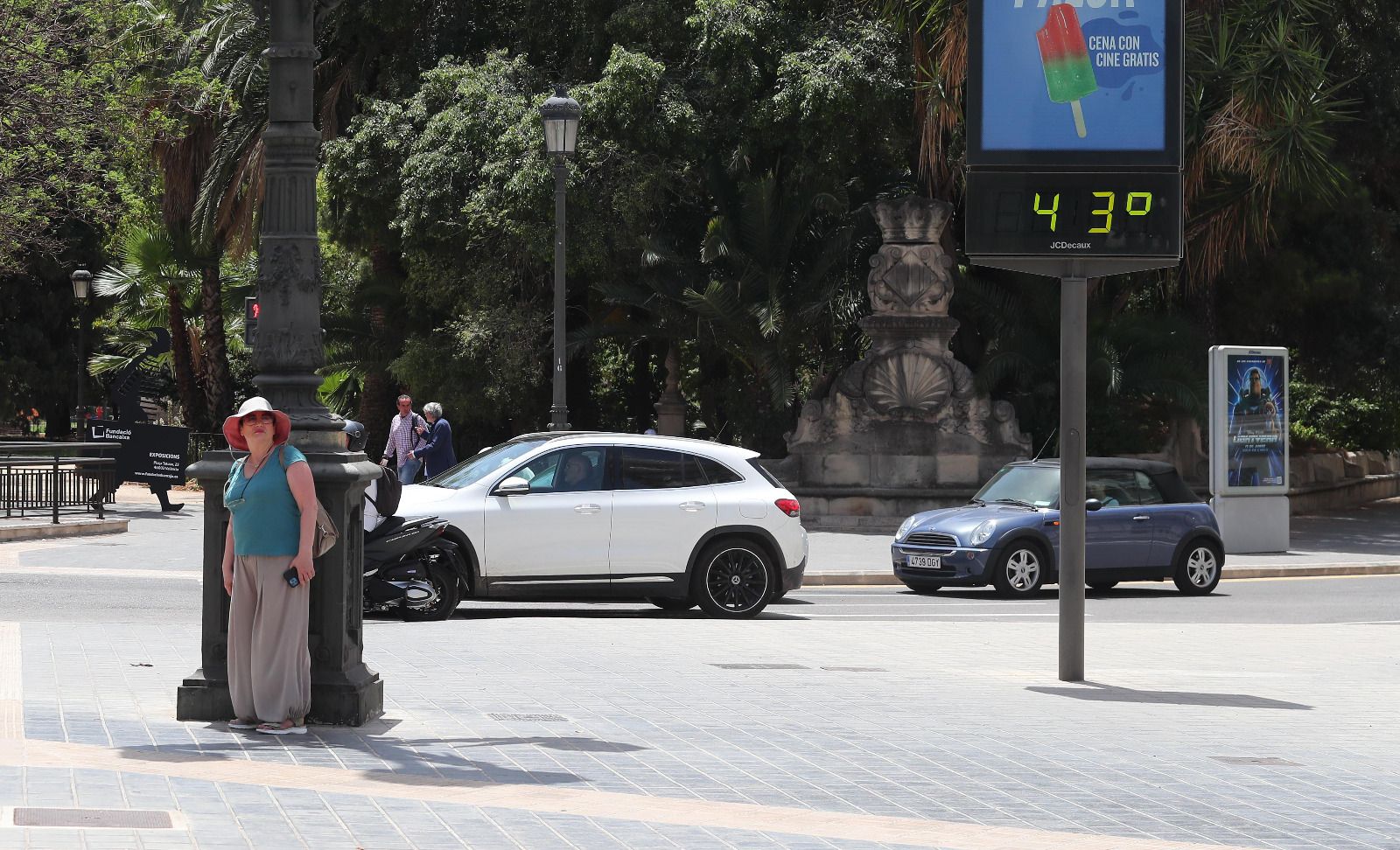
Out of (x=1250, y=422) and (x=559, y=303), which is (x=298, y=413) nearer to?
(x=559, y=303)

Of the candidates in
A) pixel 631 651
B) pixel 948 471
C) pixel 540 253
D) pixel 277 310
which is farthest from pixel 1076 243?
pixel 540 253

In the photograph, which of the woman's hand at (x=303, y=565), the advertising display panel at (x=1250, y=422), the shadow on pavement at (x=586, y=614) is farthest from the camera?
the advertising display panel at (x=1250, y=422)

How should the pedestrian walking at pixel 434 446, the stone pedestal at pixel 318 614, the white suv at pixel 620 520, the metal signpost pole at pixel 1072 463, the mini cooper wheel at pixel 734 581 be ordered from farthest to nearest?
the pedestrian walking at pixel 434 446 < the mini cooper wheel at pixel 734 581 < the white suv at pixel 620 520 < the metal signpost pole at pixel 1072 463 < the stone pedestal at pixel 318 614

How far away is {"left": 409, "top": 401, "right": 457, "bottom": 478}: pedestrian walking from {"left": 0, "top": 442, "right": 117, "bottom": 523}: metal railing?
542cm

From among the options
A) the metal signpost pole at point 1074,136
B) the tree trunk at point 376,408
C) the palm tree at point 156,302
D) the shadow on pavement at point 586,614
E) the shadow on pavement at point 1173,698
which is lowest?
the shadow on pavement at point 1173,698

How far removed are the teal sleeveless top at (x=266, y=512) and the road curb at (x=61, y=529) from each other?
16060 millimetres

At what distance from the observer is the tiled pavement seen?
652 cm

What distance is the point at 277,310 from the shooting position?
8.52m

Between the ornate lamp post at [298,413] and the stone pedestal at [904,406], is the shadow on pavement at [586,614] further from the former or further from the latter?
the stone pedestal at [904,406]

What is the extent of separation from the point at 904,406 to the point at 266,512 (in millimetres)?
19679

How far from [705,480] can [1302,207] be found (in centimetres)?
2029

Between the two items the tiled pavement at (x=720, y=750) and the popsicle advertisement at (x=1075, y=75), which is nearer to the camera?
the tiled pavement at (x=720, y=750)

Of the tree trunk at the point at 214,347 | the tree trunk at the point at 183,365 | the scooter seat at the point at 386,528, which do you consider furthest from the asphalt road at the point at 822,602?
the tree trunk at the point at 183,365

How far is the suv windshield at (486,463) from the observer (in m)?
15.5
